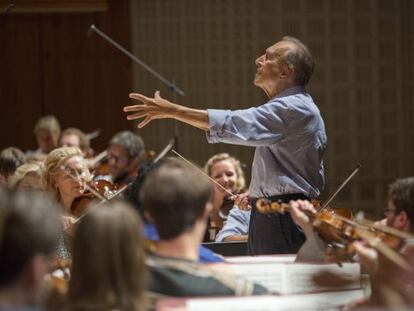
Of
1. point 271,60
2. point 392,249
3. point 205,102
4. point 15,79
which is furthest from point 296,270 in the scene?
point 15,79

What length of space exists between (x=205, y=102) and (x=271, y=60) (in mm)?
4577

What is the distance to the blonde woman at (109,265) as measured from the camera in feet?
8.18

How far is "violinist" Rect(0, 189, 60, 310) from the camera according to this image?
7.44 ft

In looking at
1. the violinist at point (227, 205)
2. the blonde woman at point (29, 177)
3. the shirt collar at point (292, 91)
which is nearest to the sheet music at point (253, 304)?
the shirt collar at point (292, 91)

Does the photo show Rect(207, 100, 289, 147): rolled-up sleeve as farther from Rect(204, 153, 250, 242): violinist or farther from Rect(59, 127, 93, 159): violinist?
Rect(59, 127, 93, 159): violinist

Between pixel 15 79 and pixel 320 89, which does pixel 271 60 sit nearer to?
pixel 320 89

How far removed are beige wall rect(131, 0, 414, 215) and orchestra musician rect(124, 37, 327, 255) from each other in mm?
4504

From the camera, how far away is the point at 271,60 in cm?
467

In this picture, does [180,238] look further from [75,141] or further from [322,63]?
[322,63]

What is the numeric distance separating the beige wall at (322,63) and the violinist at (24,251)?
686cm

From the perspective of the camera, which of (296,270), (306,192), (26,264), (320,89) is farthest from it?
(320,89)

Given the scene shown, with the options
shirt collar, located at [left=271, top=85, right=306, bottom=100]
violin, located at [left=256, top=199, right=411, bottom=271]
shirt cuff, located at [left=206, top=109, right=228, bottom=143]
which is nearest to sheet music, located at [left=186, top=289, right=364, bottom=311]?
violin, located at [left=256, top=199, right=411, bottom=271]

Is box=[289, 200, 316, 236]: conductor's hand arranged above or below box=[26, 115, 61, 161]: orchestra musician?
above

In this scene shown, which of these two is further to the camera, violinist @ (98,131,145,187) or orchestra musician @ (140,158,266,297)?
violinist @ (98,131,145,187)
